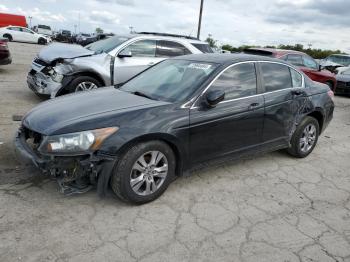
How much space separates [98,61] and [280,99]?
13.9ft

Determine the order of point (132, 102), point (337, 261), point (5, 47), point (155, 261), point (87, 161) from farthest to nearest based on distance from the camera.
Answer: point (5, 47) → point (132, 102) → point (87, 161) → point (337, 261) → point (155, 261)

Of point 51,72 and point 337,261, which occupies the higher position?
point 51,72

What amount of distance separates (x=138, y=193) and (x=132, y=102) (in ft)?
3.33

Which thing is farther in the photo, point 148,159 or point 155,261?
point 148,159

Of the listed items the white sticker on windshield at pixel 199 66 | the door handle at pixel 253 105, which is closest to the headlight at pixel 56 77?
the white sticker on windshield at pixel 199 66

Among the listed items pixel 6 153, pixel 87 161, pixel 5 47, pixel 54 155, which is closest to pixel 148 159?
pixel 87 161

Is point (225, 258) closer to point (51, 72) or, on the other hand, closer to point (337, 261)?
point (337, 261)

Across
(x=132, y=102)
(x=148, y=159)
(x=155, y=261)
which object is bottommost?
(x=155, y=261)

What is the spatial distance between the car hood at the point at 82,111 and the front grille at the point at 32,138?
0.20 feet

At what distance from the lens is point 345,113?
1008 centimetres

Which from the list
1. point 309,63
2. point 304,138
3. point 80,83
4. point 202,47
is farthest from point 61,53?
point 309,63

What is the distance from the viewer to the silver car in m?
7.29

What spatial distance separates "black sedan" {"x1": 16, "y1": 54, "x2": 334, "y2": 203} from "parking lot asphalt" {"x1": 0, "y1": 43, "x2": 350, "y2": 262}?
0.31 meters

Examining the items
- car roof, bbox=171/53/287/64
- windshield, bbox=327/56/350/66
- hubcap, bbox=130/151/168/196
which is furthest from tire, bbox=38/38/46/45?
hubcap, bbox=130/151/168/196
